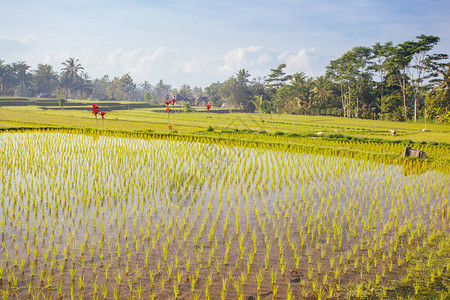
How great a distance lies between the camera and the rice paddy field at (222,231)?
9.65 ft

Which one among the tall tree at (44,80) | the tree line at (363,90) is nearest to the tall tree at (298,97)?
the tree line at (363,90)

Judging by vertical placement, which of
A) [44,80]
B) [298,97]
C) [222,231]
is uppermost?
[44,80]

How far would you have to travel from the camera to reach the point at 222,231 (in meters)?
4.07

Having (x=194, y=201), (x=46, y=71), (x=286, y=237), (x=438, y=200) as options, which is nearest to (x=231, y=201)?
(x=194, y=201)

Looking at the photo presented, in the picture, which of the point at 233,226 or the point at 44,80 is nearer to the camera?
the point at 233,226

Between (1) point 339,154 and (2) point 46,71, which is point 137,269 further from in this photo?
(2) point 46,71

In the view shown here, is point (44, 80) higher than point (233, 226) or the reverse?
higher

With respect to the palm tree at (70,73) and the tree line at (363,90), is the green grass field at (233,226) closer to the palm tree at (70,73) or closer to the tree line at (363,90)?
the tree line at (363,90)

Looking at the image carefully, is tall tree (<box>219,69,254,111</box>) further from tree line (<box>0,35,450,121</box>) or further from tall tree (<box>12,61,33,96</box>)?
tall tree (<box>12,61,33,96</box>)

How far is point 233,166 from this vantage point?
25.1 feet

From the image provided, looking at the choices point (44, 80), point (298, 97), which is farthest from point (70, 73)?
point (298, 97)

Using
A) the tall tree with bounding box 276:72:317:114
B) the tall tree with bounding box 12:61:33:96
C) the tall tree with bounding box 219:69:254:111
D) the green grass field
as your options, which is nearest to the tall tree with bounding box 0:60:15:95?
the tall tree with bounding box 12:61:33:96

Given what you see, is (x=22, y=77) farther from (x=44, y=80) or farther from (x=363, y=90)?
(x=363, y=90)

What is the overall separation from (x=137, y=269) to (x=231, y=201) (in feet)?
7.47
